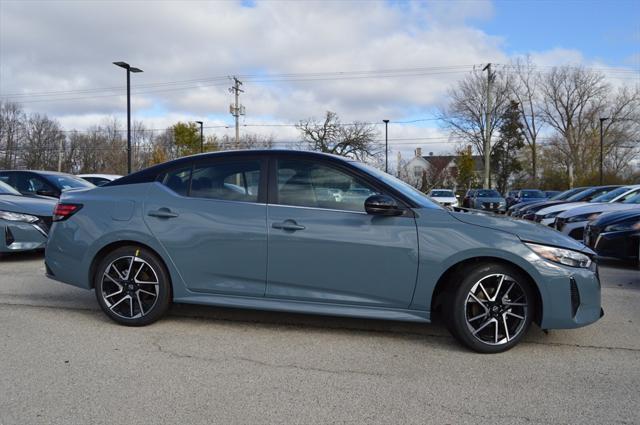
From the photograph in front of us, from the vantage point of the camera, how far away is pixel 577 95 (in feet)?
177

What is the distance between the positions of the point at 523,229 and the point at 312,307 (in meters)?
1.79

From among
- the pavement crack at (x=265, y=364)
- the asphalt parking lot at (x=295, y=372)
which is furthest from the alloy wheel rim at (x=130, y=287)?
the pavement crack at (x=265, y=364)

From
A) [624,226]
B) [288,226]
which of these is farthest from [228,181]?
[624,226]

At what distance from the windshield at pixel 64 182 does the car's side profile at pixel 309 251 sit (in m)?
6.19

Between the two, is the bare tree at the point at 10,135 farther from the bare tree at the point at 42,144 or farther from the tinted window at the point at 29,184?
the tinted window at the point at 29,184

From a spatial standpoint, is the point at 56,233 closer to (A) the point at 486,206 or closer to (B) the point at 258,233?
(B) the point at 258,233

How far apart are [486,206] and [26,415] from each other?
25.4m

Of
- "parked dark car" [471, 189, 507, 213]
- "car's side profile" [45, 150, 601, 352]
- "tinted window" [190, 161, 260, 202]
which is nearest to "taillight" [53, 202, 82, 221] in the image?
"car's side profile" [45, 150, 601, 352]

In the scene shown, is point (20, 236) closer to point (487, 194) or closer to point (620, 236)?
point (620, 236)

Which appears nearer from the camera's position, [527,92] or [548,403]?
[548,403]

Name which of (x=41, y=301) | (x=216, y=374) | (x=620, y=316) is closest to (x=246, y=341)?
(x=216, y=374)

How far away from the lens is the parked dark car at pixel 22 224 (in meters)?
7.86

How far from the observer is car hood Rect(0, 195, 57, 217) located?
26.1 feet

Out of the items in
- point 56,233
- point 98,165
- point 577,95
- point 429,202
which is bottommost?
point 56,233
